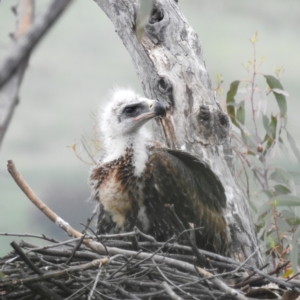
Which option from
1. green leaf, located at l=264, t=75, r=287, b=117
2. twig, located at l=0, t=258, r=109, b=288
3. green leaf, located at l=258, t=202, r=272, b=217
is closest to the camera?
twig, located at l=0, t=258, r=109, b=288

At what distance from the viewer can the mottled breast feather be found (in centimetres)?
237

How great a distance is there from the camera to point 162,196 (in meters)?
2.37

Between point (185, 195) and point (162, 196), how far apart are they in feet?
0.35

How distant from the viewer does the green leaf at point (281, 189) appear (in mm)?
3367

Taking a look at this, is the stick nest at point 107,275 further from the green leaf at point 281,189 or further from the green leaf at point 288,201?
the green leaf at point 281,189

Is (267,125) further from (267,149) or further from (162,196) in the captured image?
(162,196)

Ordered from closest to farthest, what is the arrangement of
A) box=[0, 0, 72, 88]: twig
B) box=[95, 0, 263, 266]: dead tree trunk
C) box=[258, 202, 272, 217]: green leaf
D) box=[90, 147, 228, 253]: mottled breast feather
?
box=[0, 0, 72, 88]: twig
box=[90, 147, 228, 253]: mottled breast feather
box=[95, 0, 263, 266]: dead tree trunk
box=[258, 202, 272, 217]: green leaf

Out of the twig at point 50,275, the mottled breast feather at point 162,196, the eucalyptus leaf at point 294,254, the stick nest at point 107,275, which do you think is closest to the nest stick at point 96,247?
the stick nest at point 107,275

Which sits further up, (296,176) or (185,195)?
(296,176)

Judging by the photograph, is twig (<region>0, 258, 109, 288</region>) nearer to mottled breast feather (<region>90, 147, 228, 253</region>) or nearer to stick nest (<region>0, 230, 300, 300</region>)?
stick nest (<region>0, 230, 300, 300</region>)

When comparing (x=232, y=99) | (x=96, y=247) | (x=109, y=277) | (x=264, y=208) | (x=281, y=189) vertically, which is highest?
(x=232, y=99)

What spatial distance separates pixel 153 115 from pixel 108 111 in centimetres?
31

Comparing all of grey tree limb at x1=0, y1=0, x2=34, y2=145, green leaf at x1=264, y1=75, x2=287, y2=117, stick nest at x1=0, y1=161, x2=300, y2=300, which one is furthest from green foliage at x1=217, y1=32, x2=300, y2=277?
grey tree limb at x1=0, y1=0, x2=34, y2=145

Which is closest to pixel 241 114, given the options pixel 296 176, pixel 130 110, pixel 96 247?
pixel 296 176
